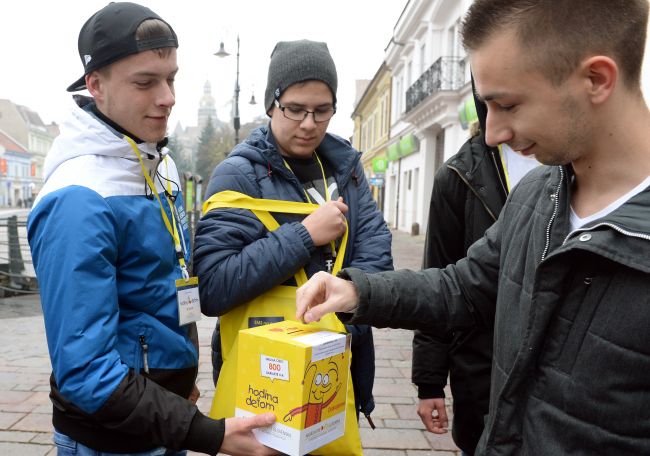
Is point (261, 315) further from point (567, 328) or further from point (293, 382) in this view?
point (567, 328)

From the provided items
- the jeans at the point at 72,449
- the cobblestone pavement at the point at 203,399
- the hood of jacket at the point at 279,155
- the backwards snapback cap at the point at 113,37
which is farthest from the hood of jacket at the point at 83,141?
the cobblestone pavement at the point at 203,399

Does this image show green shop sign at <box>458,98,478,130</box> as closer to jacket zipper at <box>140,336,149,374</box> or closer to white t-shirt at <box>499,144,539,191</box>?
white t-shirt at <box>499,144,539,191</box>

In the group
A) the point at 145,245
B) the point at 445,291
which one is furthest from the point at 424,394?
the point at 145,245

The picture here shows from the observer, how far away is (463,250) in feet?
7.55

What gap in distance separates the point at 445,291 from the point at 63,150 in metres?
1.27

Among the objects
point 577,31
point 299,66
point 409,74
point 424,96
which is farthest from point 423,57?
point 577,31

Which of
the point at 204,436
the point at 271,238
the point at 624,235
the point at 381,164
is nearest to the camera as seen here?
the point at 624,235

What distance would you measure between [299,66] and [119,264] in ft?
3.33

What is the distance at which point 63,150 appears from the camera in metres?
1.69

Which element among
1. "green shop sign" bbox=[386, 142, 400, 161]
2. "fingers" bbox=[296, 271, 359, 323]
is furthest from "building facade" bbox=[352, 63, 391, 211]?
"fingers" bbox=[296, 271, 359, 323]

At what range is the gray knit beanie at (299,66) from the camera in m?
2.11

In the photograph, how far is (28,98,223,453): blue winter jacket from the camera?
1461 millimetres

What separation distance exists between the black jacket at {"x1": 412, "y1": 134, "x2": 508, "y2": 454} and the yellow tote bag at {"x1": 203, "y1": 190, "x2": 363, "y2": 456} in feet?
1.59

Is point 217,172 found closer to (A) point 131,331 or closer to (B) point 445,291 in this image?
(A) point 131,331
